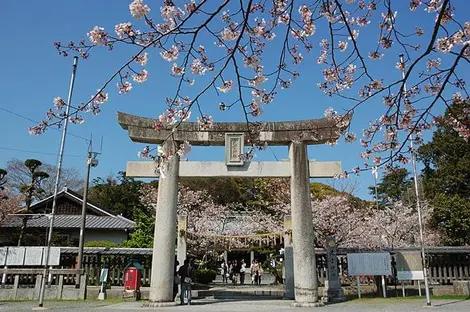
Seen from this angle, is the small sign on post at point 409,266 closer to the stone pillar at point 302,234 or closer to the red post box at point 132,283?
the stone pillar at point 302,234

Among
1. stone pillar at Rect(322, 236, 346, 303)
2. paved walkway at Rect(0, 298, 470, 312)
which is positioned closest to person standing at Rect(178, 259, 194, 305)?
paved walkway at Rect(0, 298, 470, 312)

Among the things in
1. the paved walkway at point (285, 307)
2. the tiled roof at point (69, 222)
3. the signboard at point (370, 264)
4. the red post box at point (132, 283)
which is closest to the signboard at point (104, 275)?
the red post box at point (132, 283)

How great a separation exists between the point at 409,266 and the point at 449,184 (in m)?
19.2

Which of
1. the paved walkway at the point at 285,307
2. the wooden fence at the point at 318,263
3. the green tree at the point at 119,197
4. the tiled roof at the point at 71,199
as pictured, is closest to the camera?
the paved walkway at the point at 285,307

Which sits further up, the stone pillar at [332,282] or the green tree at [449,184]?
the green tree at [449,184]

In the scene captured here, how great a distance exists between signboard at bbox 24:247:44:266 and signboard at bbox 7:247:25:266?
0.46 feet

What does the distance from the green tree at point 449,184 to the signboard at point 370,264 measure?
12.6 m

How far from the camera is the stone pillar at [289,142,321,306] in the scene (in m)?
10.8

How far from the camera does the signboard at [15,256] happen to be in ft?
44.6

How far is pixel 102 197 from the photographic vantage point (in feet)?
118

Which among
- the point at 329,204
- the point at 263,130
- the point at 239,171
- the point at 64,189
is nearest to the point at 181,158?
the point at 239,171

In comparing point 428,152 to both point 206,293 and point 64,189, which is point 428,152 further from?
point 64,189

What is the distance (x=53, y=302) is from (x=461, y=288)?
13.3 m

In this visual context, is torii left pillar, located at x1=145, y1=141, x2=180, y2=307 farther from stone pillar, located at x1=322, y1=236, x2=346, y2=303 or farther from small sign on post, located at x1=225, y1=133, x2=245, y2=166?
stone pillar, located at x1=322, y1=236, x2=346, y2=303
